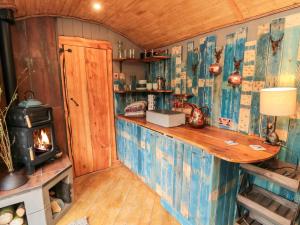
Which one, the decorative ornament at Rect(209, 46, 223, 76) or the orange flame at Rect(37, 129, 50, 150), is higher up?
the decorative ornament at Rect(209, 46, 223, 76)

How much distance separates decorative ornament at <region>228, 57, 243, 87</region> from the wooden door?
1.88 m

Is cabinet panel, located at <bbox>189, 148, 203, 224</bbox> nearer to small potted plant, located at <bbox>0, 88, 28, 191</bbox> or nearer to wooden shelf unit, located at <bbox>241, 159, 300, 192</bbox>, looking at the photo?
wooden shelf unit, located at <bbox>241, 159, 300, 192</bbox>

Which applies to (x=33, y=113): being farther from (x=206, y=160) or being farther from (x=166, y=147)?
(x=206, y=160)

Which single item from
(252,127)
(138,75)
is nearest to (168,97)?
(138,75)

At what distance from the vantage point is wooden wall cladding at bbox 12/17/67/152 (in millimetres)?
2217

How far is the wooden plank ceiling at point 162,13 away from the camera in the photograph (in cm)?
162

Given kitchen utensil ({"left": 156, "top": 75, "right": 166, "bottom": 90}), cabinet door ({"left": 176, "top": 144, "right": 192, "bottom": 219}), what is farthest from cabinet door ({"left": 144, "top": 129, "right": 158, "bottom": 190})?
kitchen utensil ({"left": 156, "top": 75, "right": 166, "bottom": 90})

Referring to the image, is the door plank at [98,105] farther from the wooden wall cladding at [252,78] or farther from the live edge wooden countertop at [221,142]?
the wooden wall cladding at [252,78]

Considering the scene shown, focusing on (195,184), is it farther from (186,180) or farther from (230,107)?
(230,107)

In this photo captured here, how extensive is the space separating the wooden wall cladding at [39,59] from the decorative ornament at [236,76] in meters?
Result: 2.25

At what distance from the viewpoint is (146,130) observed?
7.43 feet

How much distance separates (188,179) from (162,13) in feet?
6.16

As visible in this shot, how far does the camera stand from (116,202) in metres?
2.21

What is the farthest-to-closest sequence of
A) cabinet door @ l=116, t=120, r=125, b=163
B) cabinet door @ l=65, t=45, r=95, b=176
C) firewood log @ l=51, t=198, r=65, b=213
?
cabinet door @ l=116, t=120, r=125, b=163
cabinet door @ l=65, t=45, r=95, b=176
firewood log @ l=51, t=198, r=65, b=213
